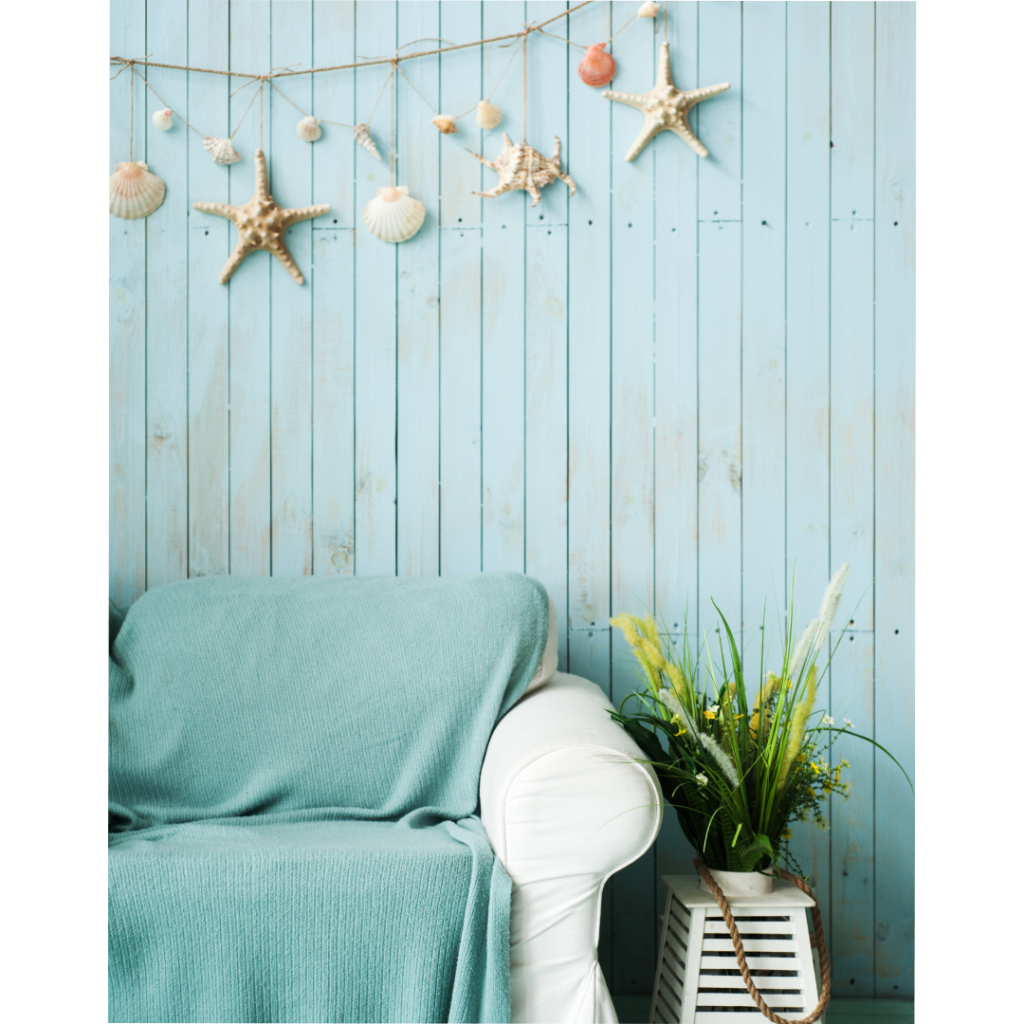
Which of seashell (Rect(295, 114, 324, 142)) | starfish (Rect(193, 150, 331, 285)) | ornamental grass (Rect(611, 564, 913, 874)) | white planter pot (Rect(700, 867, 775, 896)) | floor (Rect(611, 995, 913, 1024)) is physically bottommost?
floor (Rect(611, 995, 913, 1024))

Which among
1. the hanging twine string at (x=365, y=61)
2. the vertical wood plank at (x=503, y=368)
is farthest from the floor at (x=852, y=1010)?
the hanging twine string at (x=365, y=61)

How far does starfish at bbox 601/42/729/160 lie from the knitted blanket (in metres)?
1.07

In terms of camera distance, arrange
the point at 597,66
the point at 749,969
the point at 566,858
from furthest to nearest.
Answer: the point at 597,66, the point at 749,969, the point at 566,858

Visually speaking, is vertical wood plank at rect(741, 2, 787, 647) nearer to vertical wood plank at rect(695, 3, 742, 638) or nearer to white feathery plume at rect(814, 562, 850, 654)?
vertical wood plank at rect(695, 3, 742, 638)

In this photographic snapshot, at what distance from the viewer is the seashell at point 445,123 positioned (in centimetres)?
187

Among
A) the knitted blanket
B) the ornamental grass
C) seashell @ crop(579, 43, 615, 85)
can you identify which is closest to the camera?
the knitted blanket

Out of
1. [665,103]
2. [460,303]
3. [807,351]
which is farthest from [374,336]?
[807,351]

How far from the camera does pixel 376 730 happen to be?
1.58 metres

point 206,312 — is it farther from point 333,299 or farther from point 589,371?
point 589,371

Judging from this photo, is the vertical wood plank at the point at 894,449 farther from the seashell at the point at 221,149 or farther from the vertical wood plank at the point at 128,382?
the vertical wood plank at the point at 128,382

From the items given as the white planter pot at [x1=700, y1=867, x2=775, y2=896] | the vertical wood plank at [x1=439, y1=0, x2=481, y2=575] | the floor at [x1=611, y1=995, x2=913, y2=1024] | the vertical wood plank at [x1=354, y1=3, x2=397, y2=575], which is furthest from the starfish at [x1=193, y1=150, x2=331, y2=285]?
the floor at [x1=611, y1=995, x2=913, y2=1024]

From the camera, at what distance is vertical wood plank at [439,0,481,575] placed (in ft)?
6.27

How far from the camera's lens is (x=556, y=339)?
6.33 ft

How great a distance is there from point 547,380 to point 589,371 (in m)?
0.10
